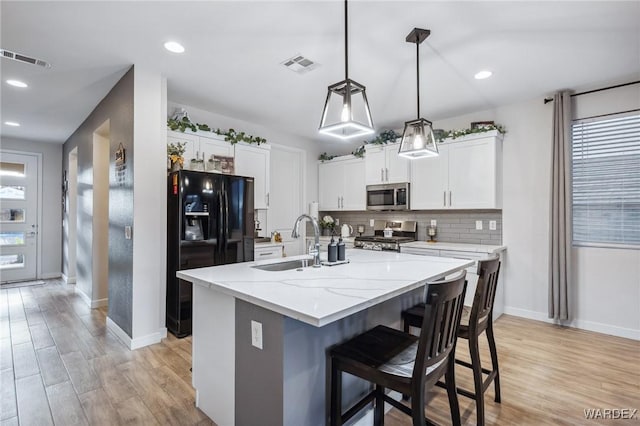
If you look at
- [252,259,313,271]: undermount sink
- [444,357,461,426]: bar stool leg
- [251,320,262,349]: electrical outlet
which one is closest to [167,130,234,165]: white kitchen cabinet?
[252,259,313,271]: undermount sink

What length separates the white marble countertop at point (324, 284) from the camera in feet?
4.34

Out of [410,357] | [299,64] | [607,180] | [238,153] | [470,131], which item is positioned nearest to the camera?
[410,357]

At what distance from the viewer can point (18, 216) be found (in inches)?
233

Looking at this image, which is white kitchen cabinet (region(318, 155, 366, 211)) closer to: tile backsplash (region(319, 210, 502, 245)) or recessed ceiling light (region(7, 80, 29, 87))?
tile backsplash (region(319, 210, 502, 245))

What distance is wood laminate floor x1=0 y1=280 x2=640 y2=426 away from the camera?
2.04 meters

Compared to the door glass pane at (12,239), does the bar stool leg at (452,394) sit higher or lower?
lower

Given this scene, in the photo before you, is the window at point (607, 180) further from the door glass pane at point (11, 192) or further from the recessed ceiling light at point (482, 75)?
the door glass pane at point (11, 192)

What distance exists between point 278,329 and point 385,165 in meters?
3.83

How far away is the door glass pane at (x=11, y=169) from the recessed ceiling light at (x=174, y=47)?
17.7 feet

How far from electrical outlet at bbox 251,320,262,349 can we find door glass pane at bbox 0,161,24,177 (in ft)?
22.7

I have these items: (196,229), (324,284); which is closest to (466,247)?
(324,284)

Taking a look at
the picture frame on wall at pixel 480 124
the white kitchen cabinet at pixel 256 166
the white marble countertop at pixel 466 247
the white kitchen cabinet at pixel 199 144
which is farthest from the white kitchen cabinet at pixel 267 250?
the picture frame on wall at pixel 480 124

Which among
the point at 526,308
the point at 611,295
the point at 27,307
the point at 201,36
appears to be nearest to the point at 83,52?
the point at 201,36

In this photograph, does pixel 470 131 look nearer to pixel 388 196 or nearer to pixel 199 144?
pixel 388 196
